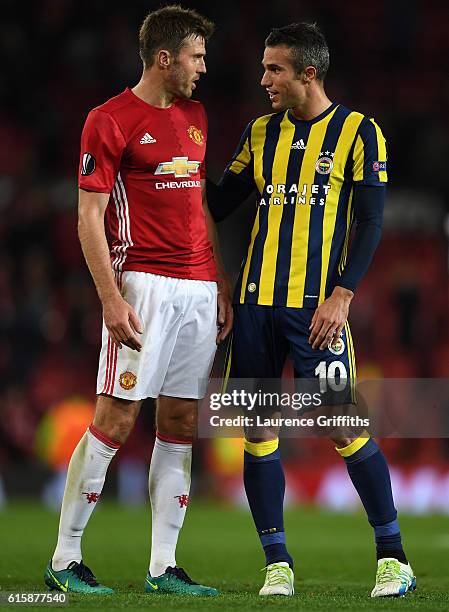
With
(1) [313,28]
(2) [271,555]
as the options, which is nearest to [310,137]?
(1) [313,28]

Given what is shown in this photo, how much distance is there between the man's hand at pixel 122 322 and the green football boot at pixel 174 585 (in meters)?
0.85

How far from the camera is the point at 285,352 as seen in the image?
183 inches

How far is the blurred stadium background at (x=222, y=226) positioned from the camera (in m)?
10.4

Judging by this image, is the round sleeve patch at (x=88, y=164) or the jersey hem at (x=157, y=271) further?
the jersey hem at (x=157, y=271)

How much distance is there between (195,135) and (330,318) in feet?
3.00

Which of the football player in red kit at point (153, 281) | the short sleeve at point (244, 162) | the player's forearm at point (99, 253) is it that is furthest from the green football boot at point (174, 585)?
the short sleeve at point (244, 162)

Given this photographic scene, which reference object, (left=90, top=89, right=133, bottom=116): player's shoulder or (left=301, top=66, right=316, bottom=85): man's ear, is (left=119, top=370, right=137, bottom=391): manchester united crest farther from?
(left=301, top=66, right=316, bottom=85): man's ear

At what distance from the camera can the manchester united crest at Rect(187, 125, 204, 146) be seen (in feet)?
15.4

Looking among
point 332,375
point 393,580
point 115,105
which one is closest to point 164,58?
point 115,105

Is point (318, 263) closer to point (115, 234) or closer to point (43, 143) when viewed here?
point (115, 234)

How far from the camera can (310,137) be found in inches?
182

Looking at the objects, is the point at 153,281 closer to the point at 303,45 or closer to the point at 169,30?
the point at 169,30

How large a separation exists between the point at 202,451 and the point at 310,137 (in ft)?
20.2

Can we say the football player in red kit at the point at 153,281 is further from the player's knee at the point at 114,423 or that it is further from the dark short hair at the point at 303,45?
the dark short hair at the point at 303,45
